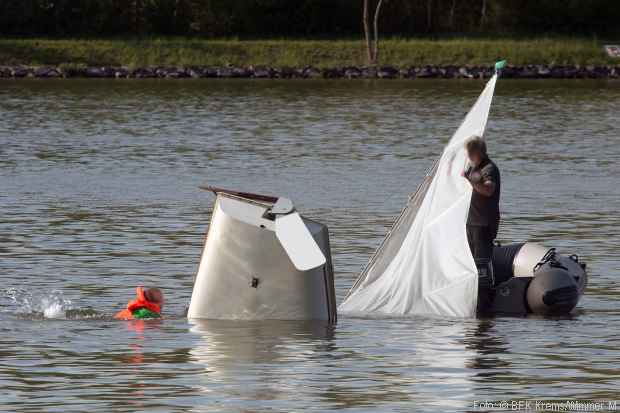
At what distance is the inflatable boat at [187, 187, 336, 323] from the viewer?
1566 centimetres

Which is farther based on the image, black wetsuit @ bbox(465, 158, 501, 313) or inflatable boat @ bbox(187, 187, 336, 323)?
black wetsuit @ bbox(465, 158, 501, 313)

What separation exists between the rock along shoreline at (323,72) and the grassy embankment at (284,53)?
1.60 meters

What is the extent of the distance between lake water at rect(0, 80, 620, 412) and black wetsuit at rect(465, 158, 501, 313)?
0.48 meters

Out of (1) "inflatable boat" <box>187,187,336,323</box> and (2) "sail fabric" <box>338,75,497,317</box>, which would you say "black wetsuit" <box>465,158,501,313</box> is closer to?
(2) "sail fabric" <box>338,75,497,317</box>

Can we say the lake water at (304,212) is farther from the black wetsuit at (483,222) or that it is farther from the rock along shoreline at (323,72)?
the rock along shoreline at (323,72)

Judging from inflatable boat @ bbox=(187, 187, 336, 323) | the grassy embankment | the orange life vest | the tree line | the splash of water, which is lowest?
the grassy embankment

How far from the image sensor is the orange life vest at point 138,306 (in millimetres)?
16891

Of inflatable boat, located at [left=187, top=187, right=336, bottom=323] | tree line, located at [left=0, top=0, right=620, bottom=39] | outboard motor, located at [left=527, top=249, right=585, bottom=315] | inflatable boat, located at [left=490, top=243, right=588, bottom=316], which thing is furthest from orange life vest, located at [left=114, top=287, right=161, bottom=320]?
tree line, located at [left=0, top=0, right=620, bottom=39]

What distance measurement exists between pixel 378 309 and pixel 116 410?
5721 millimetres

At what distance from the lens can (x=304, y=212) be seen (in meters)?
27.1

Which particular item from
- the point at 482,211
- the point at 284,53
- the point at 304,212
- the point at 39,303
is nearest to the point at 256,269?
the point at 482,211

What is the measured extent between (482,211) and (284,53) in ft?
222

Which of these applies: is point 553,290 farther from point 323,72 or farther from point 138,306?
point 323,72

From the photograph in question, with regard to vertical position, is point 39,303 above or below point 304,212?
above
